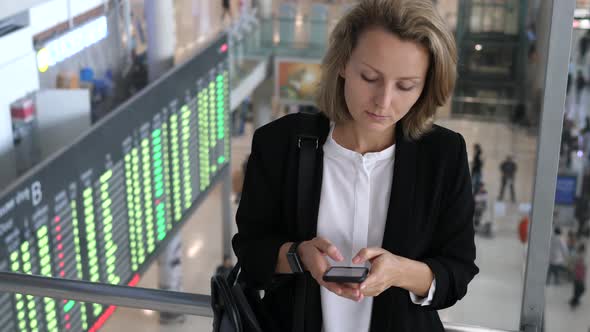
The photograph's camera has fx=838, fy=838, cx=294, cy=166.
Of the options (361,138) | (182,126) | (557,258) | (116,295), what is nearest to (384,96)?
(361,138)

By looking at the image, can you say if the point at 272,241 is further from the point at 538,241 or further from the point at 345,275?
the point at 538,241

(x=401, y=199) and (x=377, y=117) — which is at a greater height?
(x=377, y=117)

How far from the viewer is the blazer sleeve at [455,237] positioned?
5.27ft

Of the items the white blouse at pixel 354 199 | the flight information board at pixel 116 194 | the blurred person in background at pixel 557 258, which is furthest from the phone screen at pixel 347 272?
the blurred person in background at pixel 557 258

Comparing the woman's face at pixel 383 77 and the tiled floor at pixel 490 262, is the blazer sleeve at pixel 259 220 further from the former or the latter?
the tiled floor at pixel 490 262

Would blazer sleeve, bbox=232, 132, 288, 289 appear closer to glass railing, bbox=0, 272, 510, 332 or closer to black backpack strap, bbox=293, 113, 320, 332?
black backpack strap, bbox=293, 113, 320, 332

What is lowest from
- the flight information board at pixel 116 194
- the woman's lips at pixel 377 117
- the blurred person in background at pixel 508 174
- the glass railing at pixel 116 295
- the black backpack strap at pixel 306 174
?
the blurred person in background at pixel 508 174

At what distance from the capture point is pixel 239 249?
1.70m

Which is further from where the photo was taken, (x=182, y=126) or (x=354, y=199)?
(x=182, y=126)

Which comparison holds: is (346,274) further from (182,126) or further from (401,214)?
(182,126)

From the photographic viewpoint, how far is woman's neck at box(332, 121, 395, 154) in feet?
5.41

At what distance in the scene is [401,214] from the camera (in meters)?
1.60

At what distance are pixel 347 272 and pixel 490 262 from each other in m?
11.9

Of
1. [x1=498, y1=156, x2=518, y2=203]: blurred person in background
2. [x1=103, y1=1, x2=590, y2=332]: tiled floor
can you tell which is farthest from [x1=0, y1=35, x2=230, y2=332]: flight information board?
[x1=498, y1=156, x2=518, y2=203]: blurred person in background
